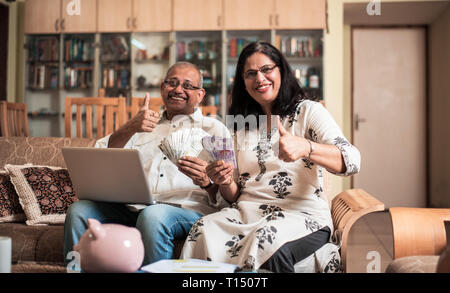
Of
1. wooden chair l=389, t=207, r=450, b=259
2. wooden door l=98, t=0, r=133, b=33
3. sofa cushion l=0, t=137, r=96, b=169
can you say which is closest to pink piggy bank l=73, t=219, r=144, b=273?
wooden chair l=389, t=207, r=450, b=259

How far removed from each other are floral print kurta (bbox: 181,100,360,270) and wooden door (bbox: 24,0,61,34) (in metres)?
4.08

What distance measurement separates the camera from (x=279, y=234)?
53.3 inches

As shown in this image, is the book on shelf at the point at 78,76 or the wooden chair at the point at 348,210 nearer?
the wooden chair at the point at 348,210

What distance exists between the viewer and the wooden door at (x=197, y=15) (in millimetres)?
4652

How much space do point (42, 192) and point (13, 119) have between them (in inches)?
68.8

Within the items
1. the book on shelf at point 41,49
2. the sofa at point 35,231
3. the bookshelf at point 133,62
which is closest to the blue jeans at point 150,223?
the sofa at point 35,231

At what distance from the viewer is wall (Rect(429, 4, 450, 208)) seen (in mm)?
4797

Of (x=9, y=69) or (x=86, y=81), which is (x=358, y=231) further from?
(x=9, y=69)

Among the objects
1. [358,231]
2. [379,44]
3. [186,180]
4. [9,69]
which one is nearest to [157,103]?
[186,180]

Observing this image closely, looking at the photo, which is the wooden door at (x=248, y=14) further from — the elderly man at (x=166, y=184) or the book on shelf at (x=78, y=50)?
the elderly man at (x=166, y=184)

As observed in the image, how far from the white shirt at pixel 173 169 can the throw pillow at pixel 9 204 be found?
48cm

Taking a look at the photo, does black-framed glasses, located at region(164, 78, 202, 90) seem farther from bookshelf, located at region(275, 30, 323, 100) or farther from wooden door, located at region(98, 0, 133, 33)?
wooden door, located at region(98, 0, 133, 33)

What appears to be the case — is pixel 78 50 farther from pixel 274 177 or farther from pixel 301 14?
pixel 274 177

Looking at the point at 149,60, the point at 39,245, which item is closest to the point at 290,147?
the point at 39,245
